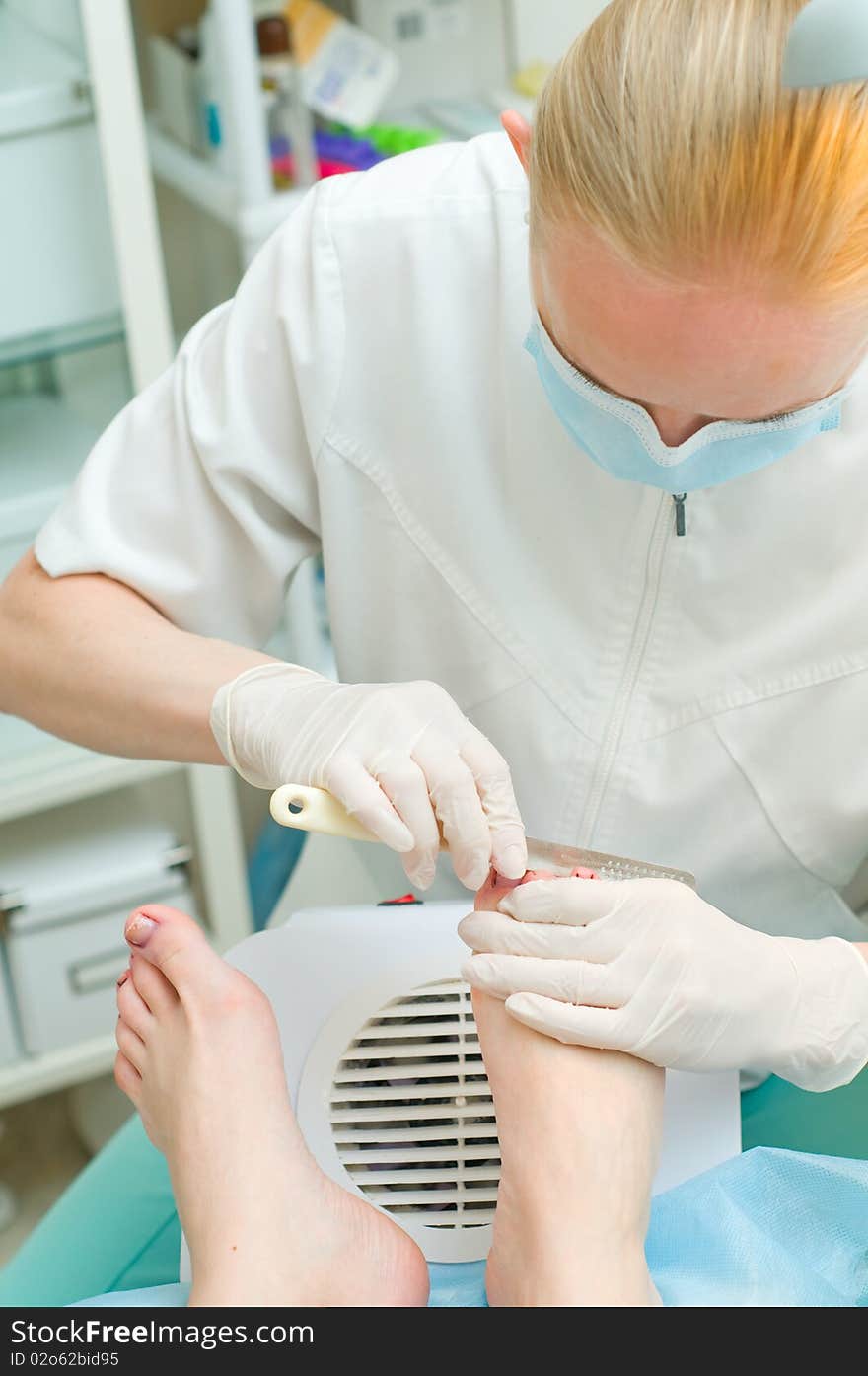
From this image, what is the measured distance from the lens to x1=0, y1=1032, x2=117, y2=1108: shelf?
1727mm

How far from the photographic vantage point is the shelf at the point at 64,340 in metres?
1.56

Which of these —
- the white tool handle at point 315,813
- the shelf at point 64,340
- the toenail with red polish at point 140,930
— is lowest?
the toenail with red polish at point 140,930

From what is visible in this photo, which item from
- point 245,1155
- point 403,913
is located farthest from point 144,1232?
point 403,913

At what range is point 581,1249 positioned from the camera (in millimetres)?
814

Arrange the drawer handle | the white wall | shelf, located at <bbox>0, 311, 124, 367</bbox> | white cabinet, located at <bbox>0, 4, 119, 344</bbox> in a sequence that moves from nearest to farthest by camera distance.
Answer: white cabinet, located at <bbox>0, 4, 119, 344</bbox> → shelf, located at <bbox>0, 311, 124, 367</bbox> → the drawer handle → the white wall

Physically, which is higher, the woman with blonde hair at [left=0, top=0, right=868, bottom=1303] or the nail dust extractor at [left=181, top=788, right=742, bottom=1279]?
the woman with blonde hair at [left=0, top=0, right=868, bottom=1303]

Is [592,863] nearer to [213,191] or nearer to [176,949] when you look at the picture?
[176,949]

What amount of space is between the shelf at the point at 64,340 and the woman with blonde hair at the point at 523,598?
1.66 ft

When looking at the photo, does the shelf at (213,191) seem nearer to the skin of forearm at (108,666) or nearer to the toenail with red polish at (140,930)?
the skin of forearm at (108,666)

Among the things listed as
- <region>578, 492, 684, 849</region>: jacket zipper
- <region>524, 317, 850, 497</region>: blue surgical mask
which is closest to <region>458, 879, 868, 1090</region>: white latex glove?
<region>578, 492, 684, 849</region>: jacket zipper

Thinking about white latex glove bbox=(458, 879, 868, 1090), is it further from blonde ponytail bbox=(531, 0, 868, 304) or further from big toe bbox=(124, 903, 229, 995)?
blonde ponytail bbox=(531, 0, 868, 304)

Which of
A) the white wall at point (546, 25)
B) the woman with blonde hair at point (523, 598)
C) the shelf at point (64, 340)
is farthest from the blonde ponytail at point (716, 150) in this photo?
the white wall at point (546, 25)

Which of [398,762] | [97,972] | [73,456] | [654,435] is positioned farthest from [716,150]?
[97,972]
